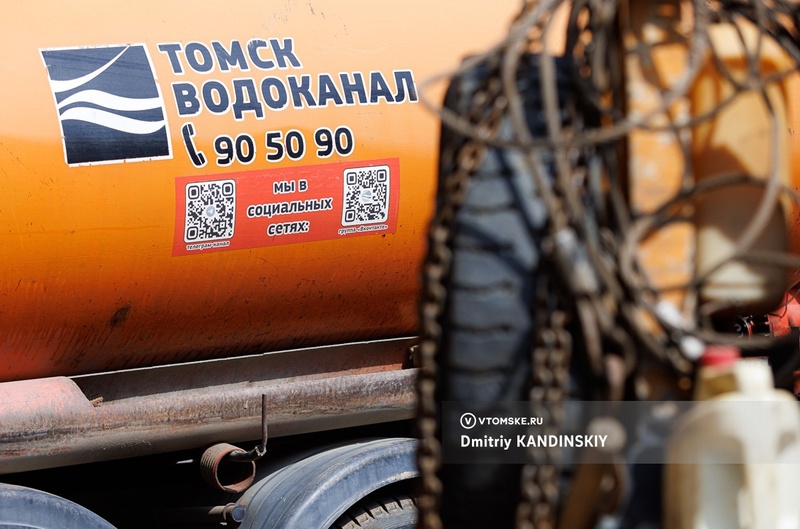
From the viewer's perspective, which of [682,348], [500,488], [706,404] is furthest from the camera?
[500,488]

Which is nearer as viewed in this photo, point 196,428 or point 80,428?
Result: point 80,428

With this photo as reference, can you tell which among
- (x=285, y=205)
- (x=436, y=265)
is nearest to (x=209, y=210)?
(x=285, y=205)

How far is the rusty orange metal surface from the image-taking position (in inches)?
117

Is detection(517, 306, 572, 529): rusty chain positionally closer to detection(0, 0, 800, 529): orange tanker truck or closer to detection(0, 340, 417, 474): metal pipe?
detection(0, 0, 800, 529): orange tanker truck

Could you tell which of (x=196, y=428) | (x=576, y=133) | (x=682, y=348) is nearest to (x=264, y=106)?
(x=196, y=428)

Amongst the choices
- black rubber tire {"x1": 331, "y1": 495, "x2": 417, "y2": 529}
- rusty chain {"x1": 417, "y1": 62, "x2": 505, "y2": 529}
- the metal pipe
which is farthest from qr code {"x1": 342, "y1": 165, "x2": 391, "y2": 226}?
rusty chain {"x1": 417, "y1": 62, "x2": 505, "y2": 529}

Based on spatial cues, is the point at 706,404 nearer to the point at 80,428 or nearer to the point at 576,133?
the point at 576,133

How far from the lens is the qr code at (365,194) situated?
11.0 ft

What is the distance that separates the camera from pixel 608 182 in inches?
66.6

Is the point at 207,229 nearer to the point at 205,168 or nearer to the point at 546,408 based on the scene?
the point at 205,168

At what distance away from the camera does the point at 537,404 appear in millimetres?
1590

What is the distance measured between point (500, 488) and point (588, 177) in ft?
1.72

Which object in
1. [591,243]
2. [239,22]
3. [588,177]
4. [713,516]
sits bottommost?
[713,516]

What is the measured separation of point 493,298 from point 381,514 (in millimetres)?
2220
